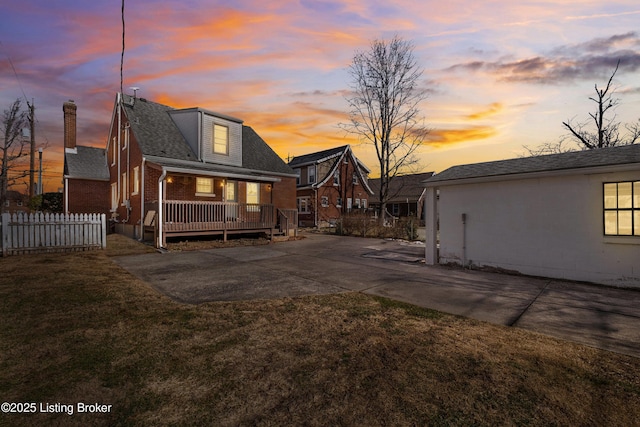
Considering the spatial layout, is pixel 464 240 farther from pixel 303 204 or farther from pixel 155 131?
pixel 303 204

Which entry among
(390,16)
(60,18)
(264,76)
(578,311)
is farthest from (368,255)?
(60,18)

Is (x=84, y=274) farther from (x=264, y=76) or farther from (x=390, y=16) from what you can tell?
(x=390, y=16)

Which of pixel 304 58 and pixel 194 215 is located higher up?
pixel 304 58

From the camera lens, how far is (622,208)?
7.27m

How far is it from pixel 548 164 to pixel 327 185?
78.5ft

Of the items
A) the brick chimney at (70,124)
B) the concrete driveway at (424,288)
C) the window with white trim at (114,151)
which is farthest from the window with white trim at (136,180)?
the brick chimney at (70,124)

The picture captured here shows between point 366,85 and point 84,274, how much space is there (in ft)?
80.0

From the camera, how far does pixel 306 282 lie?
282 inches

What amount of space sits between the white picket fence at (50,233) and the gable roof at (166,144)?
13.4ft

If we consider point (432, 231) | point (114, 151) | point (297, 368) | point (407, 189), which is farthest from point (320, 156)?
point (297, 368)

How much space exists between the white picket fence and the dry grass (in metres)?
7.60

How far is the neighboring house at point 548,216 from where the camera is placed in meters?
7.25

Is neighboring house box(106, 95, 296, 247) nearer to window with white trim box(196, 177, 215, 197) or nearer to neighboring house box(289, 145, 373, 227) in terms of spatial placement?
window with white trim box(196, 177, 215, 197)

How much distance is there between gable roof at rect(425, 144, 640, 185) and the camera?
7.49 meters
